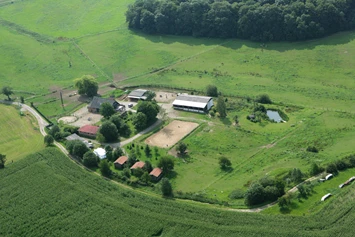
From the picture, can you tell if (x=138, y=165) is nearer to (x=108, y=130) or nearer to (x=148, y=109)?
(x=108, y=130)

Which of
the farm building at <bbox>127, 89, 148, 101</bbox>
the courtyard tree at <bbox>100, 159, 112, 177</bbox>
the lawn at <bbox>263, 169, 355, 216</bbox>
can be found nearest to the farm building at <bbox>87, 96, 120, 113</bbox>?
the farm building at <bbox>127, 89, 148, 101</bbox>

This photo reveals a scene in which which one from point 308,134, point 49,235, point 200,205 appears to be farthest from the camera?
point 308,134

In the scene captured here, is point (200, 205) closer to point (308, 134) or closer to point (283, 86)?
point (308, 134)

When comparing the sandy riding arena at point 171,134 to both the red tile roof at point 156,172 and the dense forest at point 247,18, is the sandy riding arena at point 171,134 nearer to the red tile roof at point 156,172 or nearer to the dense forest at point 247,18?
the red tile roof at point 156,172

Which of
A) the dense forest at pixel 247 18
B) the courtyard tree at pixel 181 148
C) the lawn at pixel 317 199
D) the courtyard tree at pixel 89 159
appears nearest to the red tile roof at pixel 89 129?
the courtyard tree at pixel 89 159

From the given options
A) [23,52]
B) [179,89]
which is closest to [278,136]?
[179,89]

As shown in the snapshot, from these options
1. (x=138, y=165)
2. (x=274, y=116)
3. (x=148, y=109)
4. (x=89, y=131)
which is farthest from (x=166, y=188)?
(x=274, y=116)
